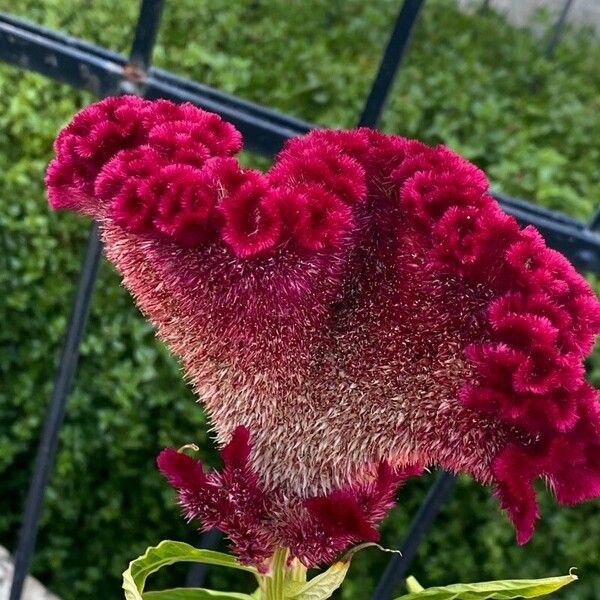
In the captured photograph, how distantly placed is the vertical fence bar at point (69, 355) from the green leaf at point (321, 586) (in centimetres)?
48

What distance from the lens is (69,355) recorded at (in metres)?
1.07

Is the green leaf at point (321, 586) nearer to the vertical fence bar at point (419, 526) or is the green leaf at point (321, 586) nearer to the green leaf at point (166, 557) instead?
the green leaf at point (166, 557)

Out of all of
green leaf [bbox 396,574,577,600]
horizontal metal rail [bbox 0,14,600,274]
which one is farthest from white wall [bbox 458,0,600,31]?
green leaf [bbox 396,574,577,600]

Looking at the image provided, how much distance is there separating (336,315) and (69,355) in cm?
66

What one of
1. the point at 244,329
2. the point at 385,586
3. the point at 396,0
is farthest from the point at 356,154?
the point at 396,0

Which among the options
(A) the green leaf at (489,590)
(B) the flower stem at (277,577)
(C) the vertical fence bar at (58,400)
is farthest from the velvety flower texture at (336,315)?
(C) the vertical fence bar at (58,400)

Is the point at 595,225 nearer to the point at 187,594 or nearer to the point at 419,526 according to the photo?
the point at 419,526

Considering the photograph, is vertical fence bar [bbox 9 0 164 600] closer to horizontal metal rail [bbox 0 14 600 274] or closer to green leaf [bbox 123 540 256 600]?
horizontal metal rail [bbox 0 14 600 274]

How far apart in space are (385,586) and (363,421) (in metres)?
0.67

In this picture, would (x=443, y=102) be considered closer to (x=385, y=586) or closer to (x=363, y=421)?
(x=385, y=586)

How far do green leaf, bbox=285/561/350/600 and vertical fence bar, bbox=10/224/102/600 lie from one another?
491mm

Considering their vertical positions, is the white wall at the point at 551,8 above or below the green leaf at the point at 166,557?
above

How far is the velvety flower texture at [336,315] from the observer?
0.44 m

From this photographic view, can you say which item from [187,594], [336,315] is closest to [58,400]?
[187,594]
